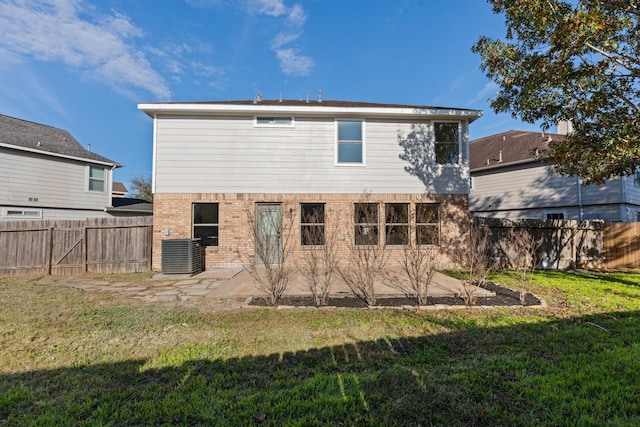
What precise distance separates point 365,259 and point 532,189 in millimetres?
15322

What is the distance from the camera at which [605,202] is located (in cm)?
1403

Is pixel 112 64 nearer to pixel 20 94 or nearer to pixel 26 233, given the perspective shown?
pixel 26 233

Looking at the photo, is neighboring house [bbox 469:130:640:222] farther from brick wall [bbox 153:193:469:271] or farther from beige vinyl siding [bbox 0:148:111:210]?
beige vinyl siding [bbox 0:148:111:210]

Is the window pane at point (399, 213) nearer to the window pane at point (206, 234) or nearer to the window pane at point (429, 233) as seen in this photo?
the window pane at point (429, 233)

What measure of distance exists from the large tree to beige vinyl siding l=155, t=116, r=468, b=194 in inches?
130

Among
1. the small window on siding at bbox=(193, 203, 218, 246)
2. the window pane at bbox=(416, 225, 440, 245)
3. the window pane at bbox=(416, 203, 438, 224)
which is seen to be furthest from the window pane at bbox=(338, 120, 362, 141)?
the small window on siding at bbox=(193, 203, 218, 246)

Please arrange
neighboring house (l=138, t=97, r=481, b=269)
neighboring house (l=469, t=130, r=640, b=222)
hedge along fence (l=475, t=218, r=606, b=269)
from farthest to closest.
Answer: neighboring house (l=469, t=130, r=640, b=222), hedge along fence (l=475, t=218, r=606, b=269), neighboring house (l=138, t=97, r=481, b=269)

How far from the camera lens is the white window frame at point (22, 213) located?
1224cm

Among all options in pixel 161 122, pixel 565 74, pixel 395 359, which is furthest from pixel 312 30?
pixel 395 359

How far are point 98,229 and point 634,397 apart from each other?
12047 millimetres

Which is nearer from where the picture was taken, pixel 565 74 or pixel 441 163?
pixel 565 74

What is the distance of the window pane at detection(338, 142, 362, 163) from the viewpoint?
33.1 ft

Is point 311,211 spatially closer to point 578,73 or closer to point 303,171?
point 303,171

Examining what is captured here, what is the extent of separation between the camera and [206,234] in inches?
380
